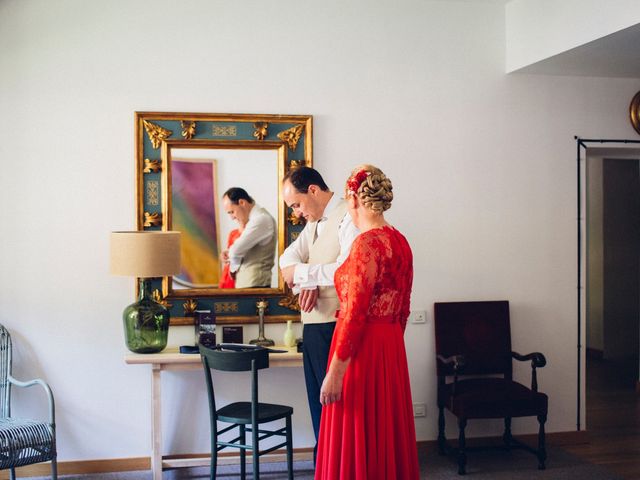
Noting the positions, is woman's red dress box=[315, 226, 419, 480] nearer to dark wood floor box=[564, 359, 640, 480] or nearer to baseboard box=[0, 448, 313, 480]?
baseboard box=[0, 448, 313, 480]

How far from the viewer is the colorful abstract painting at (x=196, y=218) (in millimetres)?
4715

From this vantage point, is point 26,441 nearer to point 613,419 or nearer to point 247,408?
point 247,408

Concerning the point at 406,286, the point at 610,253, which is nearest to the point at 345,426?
the point at 406,286

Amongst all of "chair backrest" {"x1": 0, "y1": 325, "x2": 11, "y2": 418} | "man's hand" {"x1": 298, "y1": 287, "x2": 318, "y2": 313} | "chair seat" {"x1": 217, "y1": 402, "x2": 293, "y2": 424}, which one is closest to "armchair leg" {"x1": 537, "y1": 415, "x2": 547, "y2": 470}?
"chair seat" {"x1": 217, "y1": 402, "x2": 293, "y2": 424}

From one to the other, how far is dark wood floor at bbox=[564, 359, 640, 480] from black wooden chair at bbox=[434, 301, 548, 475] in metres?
0.51

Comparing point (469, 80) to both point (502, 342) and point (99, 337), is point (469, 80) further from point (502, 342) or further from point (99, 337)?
point (99, 337)

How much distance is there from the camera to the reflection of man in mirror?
15.7 ft

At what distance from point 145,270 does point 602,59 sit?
310cm

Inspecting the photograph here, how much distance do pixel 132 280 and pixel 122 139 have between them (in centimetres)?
86

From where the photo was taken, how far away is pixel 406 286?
3.17m

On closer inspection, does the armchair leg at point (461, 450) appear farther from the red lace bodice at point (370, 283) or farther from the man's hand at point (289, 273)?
the red lace bodice at point (370, 283)

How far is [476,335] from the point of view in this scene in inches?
199

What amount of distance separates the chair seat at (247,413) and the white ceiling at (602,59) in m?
2.69

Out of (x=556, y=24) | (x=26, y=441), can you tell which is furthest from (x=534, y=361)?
(x=26, y=441)
